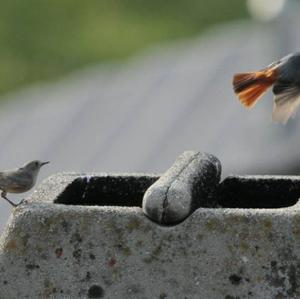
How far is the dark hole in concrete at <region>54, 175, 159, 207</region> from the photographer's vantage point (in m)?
4.68

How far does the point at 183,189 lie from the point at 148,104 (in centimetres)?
1173

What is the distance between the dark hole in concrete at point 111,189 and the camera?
4680 millimetres

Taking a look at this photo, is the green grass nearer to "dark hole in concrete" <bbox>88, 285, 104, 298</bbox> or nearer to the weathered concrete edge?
the weathered concrete edge

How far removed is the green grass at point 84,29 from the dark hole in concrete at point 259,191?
16.0m

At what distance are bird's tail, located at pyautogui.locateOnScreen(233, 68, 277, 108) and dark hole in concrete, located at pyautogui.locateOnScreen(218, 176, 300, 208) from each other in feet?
2.98

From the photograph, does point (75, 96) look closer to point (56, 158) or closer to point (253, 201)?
point (56, 158)

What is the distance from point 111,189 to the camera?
470 centimetres

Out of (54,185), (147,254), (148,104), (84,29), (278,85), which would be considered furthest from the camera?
(84,29)

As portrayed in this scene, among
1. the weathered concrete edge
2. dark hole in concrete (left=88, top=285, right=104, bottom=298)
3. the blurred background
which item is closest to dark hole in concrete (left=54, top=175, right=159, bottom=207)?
the weathered concrete edge

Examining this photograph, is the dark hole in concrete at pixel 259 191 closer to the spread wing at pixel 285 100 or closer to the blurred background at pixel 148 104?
the spread wing at pixel 285 100

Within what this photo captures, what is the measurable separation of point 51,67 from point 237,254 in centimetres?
1793

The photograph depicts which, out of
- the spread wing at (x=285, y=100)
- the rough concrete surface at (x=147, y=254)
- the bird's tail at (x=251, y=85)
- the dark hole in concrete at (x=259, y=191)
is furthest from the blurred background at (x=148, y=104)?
the rough concrete surface at (x=147, y=254)

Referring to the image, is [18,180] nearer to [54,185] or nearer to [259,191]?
[54,185]

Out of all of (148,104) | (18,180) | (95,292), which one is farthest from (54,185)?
(148,104)
